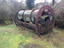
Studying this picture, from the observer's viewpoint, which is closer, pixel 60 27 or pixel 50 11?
pixel 50 11

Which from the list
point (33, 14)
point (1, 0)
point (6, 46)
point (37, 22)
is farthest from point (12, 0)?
point (6, 46)

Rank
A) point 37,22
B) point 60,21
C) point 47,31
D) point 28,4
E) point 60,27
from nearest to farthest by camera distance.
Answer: point 37,22, point 47,31, point 60,21, point 60,27, point 28,4

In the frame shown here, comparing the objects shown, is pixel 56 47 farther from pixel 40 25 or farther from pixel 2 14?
pixel 2 14

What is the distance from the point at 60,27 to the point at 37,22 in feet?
11.4

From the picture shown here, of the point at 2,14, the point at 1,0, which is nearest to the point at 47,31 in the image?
the point at 2,14

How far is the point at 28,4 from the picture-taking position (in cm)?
1569

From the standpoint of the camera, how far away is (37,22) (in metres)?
5.72

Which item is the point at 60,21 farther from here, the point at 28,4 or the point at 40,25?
the point at 28,4

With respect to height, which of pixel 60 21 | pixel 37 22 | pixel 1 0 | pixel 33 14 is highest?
pixel 1 0

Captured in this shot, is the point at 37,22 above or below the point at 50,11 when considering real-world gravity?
below

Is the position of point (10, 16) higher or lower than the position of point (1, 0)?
lower

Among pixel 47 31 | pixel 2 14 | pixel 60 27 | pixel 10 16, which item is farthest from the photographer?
pixel 10 16

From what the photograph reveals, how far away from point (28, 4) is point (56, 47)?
1271 centimetres

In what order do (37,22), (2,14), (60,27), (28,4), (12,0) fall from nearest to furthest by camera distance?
(37,22) < (60,27) < (2,14) < (12,0) < (28,4)
